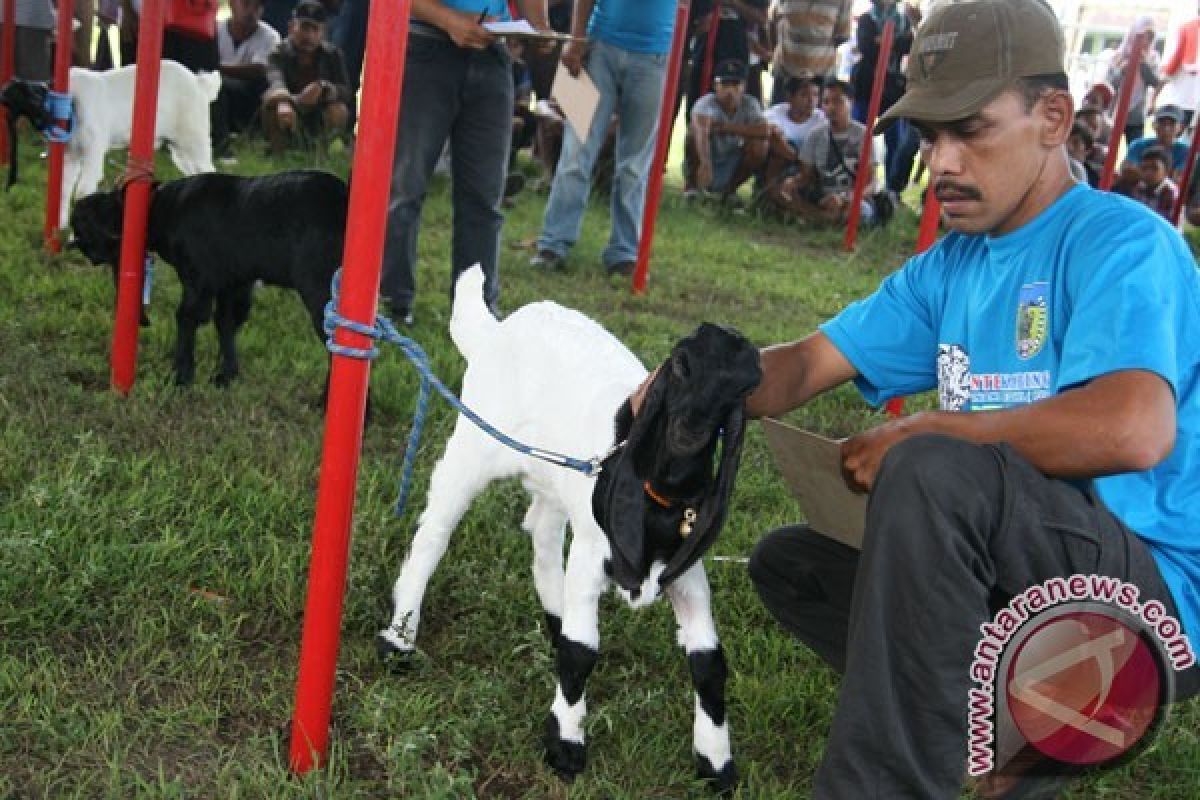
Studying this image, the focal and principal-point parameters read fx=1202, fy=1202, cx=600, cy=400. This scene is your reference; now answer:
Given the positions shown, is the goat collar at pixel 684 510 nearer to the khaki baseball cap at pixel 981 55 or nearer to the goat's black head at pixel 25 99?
the khaki baseball cap at pixel 981 55

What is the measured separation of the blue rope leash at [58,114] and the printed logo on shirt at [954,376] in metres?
4.22

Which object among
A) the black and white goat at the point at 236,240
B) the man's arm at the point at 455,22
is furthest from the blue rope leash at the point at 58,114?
the man's arm at the point at 455,22

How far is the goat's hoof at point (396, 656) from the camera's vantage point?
8.71 ft

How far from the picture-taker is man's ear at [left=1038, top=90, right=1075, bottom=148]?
6.93 feet

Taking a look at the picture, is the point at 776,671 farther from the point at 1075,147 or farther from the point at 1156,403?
the point at 1075,147

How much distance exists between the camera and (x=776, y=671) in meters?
2.83

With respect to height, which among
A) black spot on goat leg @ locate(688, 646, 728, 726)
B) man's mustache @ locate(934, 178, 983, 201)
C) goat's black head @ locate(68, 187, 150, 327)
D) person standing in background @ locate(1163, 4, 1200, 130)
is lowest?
black spot on goat leg @ locate(688, 646, 728, 726)

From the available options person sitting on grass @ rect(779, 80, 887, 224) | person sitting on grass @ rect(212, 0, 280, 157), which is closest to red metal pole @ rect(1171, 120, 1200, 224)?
person sitting on grass @ rect(779, 80, 887, 224)

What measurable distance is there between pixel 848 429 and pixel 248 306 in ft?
7.66

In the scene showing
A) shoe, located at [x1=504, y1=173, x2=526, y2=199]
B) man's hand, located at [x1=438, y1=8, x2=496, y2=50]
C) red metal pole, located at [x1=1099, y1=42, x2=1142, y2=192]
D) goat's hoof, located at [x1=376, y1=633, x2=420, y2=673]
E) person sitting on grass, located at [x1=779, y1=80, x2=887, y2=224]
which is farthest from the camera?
person sitting on grass, located at [x1=779, y1=80, x2=887, y2=224]

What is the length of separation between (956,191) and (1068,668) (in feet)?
2.81

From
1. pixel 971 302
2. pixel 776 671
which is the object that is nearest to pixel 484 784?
pixel 776 671

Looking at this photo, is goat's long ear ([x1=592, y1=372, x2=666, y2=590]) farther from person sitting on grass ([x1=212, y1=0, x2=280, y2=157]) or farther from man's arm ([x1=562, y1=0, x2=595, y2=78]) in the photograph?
person sitting on grass ([x1=212, y1=0, x2=280, y2=157])

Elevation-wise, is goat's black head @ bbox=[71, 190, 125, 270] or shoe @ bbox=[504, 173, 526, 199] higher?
goat's black head @ bbox=[71, 190, 125, 270]
